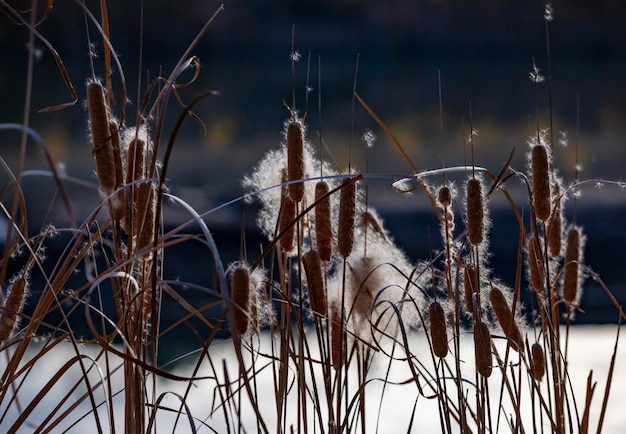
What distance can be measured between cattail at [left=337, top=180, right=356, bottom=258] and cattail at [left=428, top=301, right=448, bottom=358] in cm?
11

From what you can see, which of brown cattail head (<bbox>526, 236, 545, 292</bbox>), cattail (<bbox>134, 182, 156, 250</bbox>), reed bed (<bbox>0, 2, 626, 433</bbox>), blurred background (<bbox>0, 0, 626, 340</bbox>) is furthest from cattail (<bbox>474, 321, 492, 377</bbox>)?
blurred background (<bbox>0, 0, 626, 340</bbox>)

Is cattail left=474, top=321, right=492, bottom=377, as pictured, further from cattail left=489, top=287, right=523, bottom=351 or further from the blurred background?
the blurred background

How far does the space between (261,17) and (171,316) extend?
5.21 m

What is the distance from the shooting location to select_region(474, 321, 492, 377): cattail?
0.87 m

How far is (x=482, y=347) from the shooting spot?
0.88 metres

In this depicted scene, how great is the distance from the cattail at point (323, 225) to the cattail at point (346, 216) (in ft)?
0.09

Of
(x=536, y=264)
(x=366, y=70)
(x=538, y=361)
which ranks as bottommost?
(x=538, y=361)

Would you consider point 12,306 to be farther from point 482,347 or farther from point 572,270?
point 572,270

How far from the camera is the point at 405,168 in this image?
7082 mm

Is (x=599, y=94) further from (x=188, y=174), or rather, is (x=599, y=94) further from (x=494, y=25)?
(x=188, y=174)

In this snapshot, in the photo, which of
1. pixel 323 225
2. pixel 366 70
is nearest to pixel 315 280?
pixel 323 225

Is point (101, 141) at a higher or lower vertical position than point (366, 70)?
lower

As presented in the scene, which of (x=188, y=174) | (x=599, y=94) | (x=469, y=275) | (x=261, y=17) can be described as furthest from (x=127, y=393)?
(x=599, y=94)

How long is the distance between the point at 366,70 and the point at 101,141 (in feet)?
27.5
